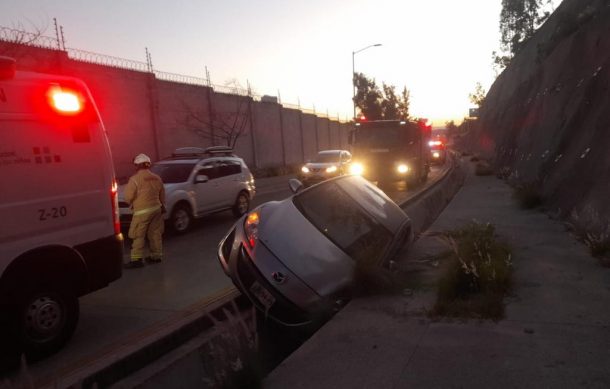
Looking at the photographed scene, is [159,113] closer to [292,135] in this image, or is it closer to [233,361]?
[292,135]

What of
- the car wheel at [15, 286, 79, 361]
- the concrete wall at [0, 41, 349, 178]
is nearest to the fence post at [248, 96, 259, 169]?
the concrete wall at [0, 41, 349, 178]

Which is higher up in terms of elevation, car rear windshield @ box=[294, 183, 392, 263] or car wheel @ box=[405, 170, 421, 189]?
car rear windshield @ box=[294, 183, 392, 263]

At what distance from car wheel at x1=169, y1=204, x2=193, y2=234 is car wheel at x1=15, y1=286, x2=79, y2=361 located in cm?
596

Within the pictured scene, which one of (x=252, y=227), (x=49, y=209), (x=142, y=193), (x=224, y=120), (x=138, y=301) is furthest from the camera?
(x=224, y=120)

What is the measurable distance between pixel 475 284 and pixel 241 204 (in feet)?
30.4

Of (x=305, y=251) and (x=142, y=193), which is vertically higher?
(x=142, y=193)

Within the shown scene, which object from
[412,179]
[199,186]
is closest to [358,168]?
[412,179]

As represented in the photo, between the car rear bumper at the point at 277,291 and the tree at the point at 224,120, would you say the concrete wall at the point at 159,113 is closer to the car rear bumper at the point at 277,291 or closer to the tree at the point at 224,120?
the tree at the point at 224,120

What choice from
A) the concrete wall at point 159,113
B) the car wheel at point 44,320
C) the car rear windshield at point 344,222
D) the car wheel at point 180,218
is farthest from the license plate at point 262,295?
the concrete wall at point 159,113

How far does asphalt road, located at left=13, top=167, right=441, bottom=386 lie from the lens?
4695 millimetres

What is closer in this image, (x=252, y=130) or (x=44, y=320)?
(x=44, y=320)

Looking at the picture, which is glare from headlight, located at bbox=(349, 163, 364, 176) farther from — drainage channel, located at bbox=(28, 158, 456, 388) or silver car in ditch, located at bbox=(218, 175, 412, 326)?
drainage channel, located at bbox=(28, 158, 456, 388)

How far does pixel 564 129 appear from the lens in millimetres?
12914

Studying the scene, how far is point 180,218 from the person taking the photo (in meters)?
11.1
